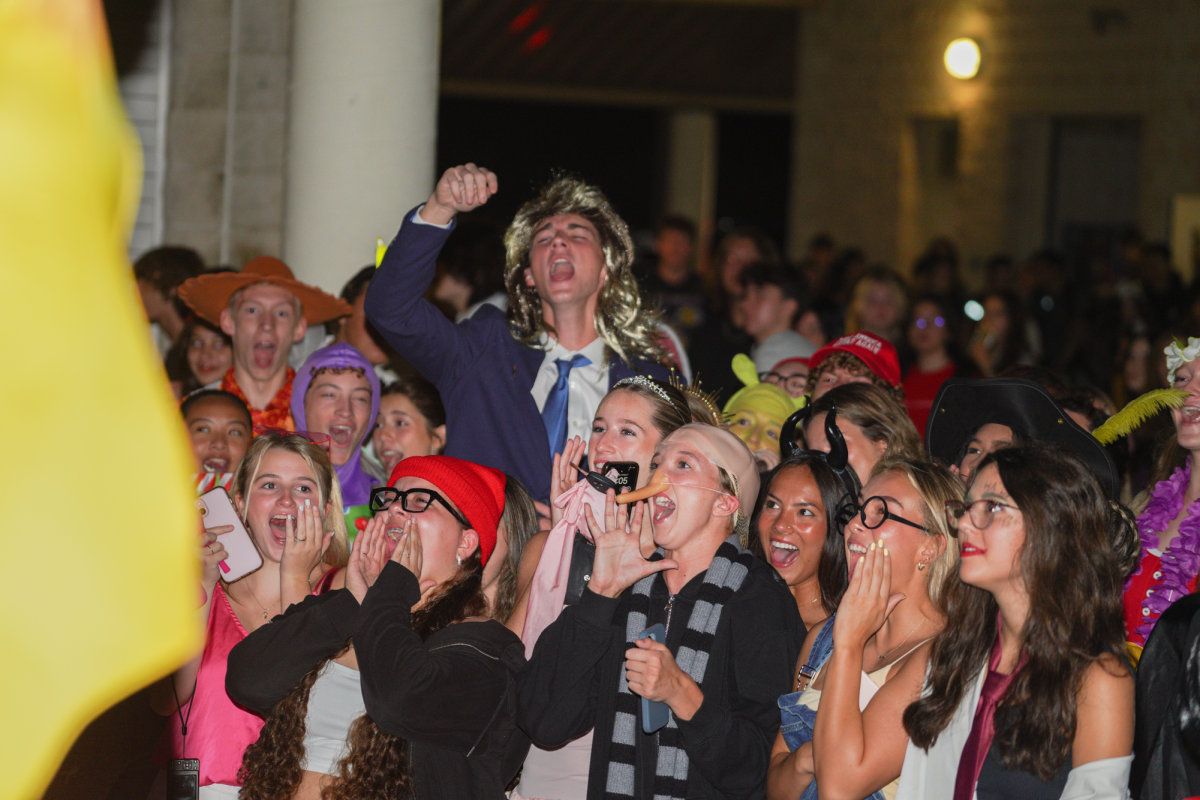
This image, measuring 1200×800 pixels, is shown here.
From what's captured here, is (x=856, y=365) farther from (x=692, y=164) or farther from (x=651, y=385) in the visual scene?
(x=692, y=164)

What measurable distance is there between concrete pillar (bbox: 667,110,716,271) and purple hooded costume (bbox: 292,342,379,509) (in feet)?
46.5

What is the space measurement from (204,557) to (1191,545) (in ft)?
8.42

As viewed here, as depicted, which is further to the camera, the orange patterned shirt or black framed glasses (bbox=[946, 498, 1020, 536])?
the orange patterned shirt

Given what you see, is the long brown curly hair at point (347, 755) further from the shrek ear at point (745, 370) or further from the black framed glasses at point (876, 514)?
the shrek ear at point (745, 370)

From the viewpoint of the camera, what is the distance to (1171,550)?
10.4ft

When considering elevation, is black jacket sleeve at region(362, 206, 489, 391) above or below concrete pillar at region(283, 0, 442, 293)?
below

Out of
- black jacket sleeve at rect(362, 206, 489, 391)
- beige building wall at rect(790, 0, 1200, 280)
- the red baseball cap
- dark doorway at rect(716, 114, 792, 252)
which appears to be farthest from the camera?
dark doorway at rect(716, 114, 792, 252)

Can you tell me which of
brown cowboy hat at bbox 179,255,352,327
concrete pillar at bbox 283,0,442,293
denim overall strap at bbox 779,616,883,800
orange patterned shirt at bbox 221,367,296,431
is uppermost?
concrete pillar at bbox 283,0,442,293

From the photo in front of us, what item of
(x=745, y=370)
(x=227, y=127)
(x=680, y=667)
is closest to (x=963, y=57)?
(x=227, y=127)

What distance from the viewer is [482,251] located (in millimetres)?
6055

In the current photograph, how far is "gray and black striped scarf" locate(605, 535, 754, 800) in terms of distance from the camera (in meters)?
2.61

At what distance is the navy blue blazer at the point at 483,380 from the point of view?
11.9ft

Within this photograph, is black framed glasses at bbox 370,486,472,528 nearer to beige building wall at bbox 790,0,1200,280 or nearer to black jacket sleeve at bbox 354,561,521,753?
black jacket sleeve at bbox 354,561,521,753

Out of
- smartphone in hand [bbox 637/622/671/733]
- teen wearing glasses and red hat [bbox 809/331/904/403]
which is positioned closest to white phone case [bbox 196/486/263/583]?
smartphone in hand [bbox 637/622/671/733]
